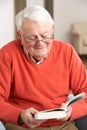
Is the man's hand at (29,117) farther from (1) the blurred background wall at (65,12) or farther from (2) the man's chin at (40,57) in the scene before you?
(1) the blurred background wall at (65,12)

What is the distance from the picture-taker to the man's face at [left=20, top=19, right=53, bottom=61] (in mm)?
1646

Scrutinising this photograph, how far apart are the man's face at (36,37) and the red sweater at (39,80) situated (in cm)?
8

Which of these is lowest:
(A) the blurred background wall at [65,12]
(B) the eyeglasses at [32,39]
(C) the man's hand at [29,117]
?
(A) the blurred background wall at [65,12]

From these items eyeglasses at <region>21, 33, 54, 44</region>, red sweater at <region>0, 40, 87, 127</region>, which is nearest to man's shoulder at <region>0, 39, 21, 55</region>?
red sweater at <region>0, 40, 87, 127</region>

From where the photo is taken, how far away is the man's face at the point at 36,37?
5.40 ft

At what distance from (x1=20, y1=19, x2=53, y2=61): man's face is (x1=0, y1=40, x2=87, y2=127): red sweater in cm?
8

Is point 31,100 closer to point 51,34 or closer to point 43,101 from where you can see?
point 43,101

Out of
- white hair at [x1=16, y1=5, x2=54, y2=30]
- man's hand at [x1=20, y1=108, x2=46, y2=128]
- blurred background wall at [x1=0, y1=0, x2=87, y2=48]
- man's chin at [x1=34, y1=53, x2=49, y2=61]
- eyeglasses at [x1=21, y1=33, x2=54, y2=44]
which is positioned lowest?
blurred background wall at [x1=0, y1=0, x2=87, y2=48]

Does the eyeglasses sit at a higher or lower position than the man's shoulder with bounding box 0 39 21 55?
higher

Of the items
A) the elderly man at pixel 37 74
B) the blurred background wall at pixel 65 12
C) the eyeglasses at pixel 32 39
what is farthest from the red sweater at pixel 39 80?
the blurred background wall at pixel 65 12

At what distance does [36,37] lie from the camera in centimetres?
167

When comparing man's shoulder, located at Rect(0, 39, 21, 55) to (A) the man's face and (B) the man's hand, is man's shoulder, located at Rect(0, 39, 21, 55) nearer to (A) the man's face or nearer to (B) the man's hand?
(A) the man's face

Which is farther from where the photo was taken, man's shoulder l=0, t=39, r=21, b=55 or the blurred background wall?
the blurred background wall

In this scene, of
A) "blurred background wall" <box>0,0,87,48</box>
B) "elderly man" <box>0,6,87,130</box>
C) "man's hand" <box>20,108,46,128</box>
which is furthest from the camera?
"blurred background wall" <box>0,0,87,48</box>
